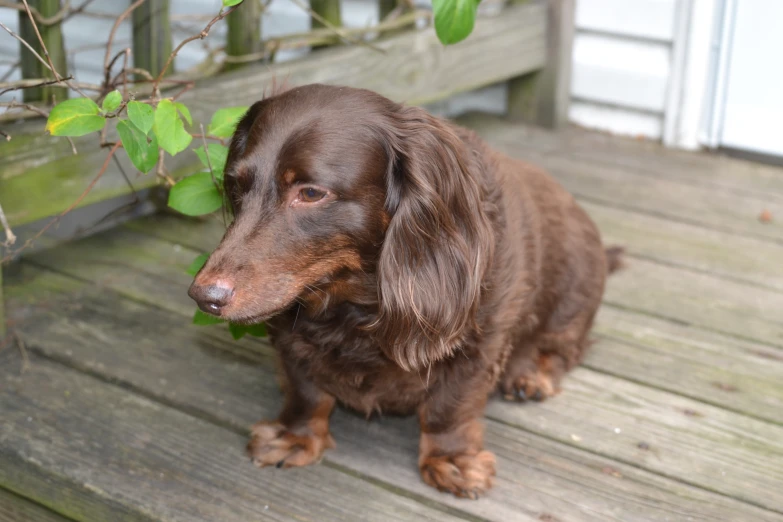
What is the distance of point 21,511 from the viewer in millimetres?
2096

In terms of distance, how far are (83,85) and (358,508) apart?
4.16ft

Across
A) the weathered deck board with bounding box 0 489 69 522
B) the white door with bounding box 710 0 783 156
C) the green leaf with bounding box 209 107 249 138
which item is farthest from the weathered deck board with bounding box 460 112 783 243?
the weathered deck board with bounding box 0 489 69 522

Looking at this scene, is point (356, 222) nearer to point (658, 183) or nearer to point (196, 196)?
point (196, 196)

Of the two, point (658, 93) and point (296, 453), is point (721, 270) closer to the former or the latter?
point (658, 93)

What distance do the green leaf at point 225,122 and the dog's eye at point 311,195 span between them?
1.22 ft

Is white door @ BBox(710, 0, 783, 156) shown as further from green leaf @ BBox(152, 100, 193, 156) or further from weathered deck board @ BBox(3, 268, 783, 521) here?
green leaf @ BBox(152, 100, 193, 156)

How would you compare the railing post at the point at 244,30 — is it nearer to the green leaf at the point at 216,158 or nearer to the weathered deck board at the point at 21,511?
the green leaf at the point at 216,158

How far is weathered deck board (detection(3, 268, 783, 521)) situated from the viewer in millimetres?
1949

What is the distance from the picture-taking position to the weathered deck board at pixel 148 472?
6.33ft

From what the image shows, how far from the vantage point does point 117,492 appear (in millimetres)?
1951

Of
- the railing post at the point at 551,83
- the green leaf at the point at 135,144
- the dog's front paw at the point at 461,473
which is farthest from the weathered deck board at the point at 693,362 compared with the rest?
the railing post at the point at 551,83

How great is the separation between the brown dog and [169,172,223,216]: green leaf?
0.47 ft

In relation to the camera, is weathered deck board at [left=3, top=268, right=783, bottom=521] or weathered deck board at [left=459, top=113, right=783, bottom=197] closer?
weathered deck board at [left=3, top=268, right=783, bottom=521]

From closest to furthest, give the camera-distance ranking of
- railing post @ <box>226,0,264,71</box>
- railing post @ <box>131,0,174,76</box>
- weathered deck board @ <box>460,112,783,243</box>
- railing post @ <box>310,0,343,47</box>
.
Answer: railing post @ <box>131,0,174,76</box> < railing post @ <box>226,0,264,71</box> < railing post @ <box>310,0,343,47</box> < weathered deck board @ <box>460,112,783,243</box>
